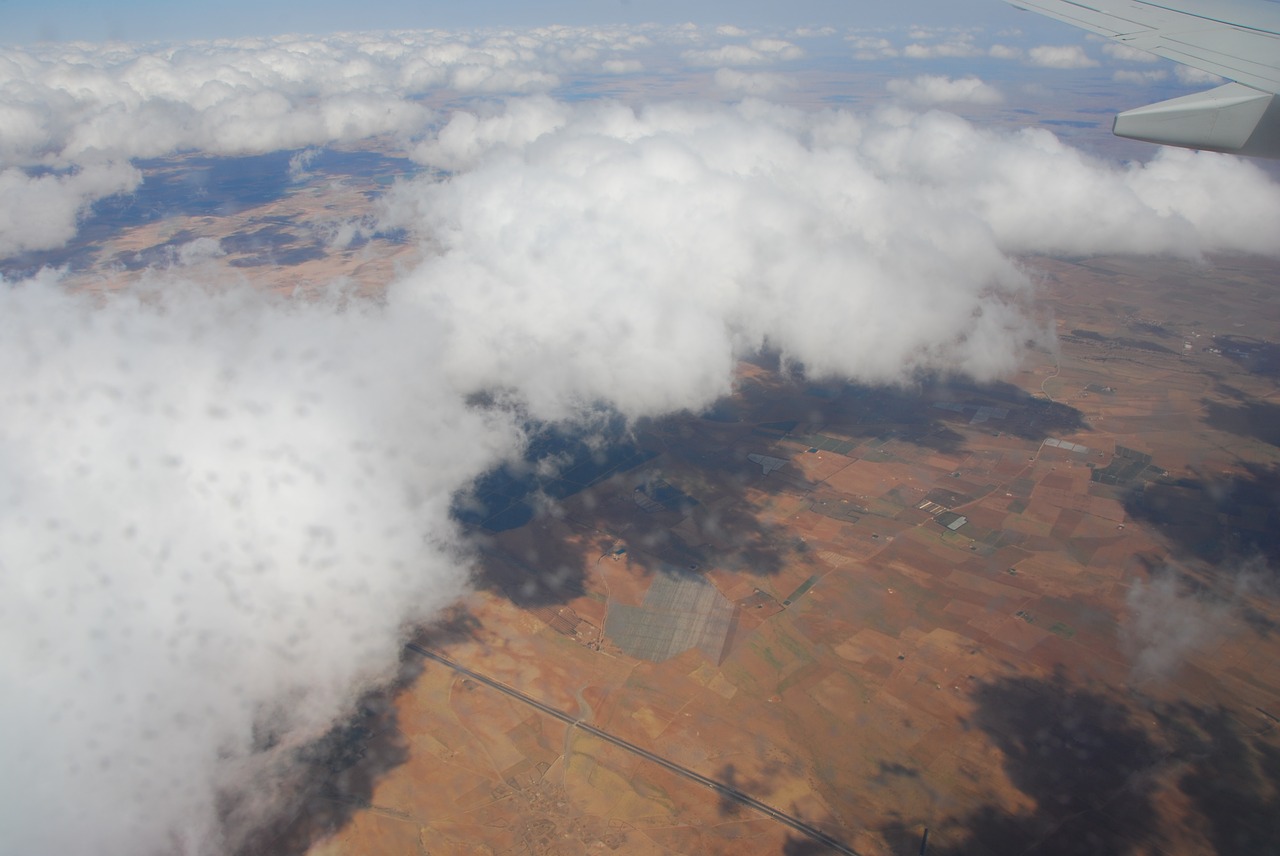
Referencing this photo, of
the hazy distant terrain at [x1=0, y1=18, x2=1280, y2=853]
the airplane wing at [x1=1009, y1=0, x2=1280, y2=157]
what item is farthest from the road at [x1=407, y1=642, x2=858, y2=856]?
the airplane wing at [x1=1009, y1=0, x2=1280, y2=157]

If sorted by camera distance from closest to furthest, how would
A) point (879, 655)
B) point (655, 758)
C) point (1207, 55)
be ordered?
point (1207, 55), point (655, 758), point (879, 655)

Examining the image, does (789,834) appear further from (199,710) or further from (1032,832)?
(199,710)

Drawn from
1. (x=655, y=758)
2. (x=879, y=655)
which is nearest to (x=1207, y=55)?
(x=879, y=655)

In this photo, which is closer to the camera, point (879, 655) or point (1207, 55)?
point (1207, 55)

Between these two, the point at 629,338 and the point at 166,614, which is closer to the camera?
the point at 166,614

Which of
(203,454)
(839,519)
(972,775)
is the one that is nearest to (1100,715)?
(972,775)

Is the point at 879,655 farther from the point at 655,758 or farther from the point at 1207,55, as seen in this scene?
the point at 1207,55

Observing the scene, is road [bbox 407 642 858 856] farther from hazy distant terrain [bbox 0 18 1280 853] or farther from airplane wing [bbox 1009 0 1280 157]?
airplane wing [bbox 1009 0 1280 157]

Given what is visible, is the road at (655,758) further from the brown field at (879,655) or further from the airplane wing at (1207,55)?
the airplane wing at (1207,55)
